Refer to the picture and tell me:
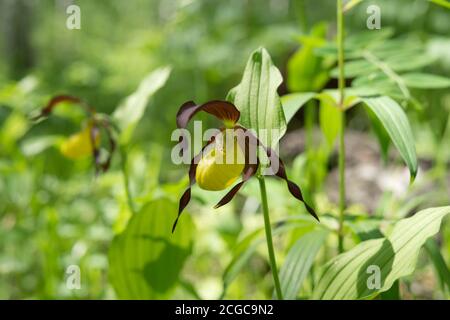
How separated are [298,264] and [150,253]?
30cm

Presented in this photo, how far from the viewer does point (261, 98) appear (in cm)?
65

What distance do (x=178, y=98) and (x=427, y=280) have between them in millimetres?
2254

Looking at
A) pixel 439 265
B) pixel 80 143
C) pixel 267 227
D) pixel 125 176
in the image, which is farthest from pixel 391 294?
pixel 80 143

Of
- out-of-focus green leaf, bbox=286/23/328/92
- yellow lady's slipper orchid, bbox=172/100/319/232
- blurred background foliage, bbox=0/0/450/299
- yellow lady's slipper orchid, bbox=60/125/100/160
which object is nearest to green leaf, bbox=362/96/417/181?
yellow lady's slipper orchid, bbox=172/100/319/232

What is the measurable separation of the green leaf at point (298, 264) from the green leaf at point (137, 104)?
0.40m

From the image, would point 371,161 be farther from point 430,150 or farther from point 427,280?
point 427,280

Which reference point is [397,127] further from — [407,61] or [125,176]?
[125,176]

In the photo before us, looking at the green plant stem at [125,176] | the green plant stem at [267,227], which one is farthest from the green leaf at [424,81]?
the green plant stem at [125,176]

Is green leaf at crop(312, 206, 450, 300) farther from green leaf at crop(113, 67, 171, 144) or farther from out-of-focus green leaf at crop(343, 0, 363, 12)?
green leaf at crop(113, 67, 171, 144)

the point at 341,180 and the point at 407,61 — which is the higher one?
the point at 407,61

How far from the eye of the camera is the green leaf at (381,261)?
646 millimetres

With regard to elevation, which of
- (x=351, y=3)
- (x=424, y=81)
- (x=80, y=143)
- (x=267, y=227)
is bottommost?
(x=267, y=227)

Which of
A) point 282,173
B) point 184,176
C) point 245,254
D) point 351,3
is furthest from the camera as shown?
point 184,176

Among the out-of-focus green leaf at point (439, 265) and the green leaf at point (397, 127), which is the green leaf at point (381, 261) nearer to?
the green leaf at point (397, 127)
